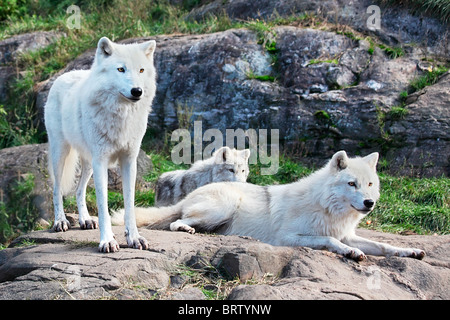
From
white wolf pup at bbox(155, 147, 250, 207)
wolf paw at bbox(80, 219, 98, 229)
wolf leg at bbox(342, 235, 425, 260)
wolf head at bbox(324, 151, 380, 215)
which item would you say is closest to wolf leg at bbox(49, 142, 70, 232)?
wolf paw at bbox(80, 219, 98, 229)

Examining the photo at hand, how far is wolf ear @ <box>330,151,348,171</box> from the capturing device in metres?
5.27

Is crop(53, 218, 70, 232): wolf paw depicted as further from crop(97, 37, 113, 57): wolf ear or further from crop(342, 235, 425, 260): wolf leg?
crop(342, 235, 425, 260): wolf leg

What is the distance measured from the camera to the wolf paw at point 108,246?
4547 millimetres

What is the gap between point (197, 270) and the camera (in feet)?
14.5

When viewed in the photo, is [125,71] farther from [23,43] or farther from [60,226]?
[23,43]

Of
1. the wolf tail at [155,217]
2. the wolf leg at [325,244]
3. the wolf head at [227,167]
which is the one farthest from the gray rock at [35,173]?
the wolf leg at [325,244]

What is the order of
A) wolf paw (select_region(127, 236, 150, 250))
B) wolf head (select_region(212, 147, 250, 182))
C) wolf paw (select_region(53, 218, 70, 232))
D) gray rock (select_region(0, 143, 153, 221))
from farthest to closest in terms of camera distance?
gray rock (select_region(0, 143, 153, 221)) → wolf head (select_region(212, 147, 250, 182)) → wolf paw (select_region(53, 218, 70, 232)) → wolf paw (select_region(127, 236, 150, 250))

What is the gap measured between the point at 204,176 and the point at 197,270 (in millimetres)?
3627

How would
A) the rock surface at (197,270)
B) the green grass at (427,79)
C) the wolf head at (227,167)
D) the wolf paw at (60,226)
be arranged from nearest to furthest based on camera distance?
the rock surface at (197,270) < the wolf paw at (60,226) < the wolf head at (227,167) < the green grass at (427,79)

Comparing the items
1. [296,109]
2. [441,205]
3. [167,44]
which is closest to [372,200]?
[441,205]

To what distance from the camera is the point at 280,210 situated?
5781 millimetres

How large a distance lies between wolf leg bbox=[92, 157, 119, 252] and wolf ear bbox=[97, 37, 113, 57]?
3.19 feet

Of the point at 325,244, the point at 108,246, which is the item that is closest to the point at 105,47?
the point at 108,246

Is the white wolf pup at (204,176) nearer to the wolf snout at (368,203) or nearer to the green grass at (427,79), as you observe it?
the wolf snout at (368,203)
